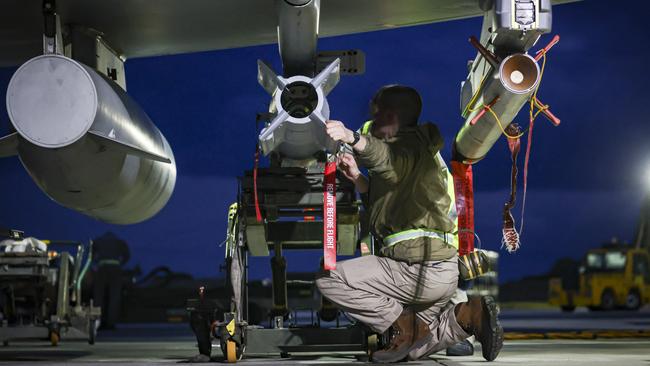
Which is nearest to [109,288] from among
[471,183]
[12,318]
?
[12,318]

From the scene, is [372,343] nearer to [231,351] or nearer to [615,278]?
[231,351]

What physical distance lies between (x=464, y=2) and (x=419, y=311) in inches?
125

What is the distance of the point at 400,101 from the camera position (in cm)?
529

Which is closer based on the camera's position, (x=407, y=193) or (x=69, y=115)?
(x=407, y=193)

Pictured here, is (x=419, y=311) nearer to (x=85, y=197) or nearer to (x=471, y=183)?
(x=471, y=183)

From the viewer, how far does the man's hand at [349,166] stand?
5.11 metres

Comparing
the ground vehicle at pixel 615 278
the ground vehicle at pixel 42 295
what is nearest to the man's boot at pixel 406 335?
the ground vehicle at pixel 42 295

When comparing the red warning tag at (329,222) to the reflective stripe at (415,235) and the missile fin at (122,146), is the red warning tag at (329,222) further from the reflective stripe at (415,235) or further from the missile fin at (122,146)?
the missile fin at (122,146)

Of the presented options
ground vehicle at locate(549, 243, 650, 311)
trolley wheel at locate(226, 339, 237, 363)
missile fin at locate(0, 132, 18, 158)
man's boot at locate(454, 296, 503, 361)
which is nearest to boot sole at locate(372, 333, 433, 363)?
man's boot at locate(454, 296, 503, 361)

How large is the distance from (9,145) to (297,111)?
2.21 meters

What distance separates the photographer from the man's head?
5285mm

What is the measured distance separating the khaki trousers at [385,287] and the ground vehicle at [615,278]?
Result: 21198 mm

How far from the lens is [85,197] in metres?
6.82

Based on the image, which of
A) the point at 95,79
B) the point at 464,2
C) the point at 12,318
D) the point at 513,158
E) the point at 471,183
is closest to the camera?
the point at 513,158
